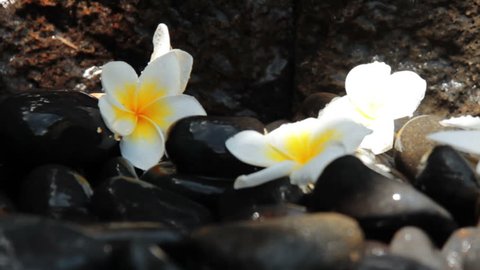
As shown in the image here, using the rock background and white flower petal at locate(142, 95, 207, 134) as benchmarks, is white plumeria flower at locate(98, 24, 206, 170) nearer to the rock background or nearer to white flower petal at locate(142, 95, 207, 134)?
white flower petal at locate(142, 95, 207, 134)

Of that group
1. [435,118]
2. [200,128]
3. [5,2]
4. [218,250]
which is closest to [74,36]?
[5,2]

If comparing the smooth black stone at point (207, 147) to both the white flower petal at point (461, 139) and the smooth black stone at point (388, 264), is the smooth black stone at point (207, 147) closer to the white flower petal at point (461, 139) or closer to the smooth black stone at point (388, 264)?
the white flower petal at point (461, 139)

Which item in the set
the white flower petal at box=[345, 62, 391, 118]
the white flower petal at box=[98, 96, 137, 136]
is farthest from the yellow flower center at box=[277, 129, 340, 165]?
the white flower petal at box=[98, 96, 137, 136]

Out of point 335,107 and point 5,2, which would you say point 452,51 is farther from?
point 5,2

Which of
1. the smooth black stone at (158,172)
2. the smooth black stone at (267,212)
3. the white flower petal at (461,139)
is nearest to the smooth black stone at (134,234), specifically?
the smooth black stone at (267,212)

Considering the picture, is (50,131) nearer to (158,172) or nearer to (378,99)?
(158,172)
